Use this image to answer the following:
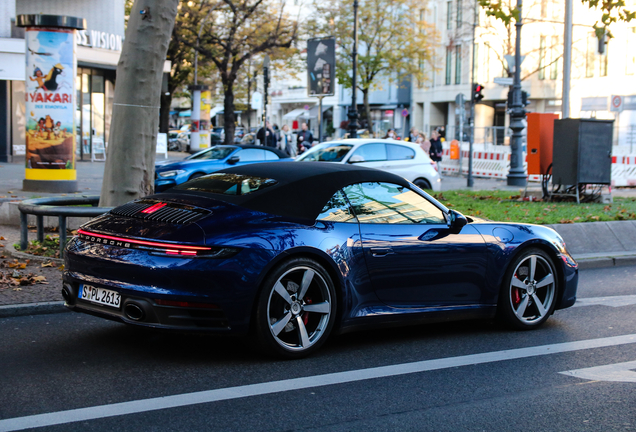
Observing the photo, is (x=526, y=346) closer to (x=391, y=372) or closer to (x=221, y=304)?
(x=391, y=372)

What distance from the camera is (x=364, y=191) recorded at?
598 centimetres

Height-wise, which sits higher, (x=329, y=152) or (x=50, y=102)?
(x=50, y=102)

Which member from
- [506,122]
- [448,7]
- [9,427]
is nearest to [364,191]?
[9,427]

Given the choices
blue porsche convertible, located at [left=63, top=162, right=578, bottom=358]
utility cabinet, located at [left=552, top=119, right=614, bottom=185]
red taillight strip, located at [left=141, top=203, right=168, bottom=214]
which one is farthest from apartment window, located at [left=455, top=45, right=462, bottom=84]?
red taillight strip, located at [left=141, top=203, right=168, bottom=214]

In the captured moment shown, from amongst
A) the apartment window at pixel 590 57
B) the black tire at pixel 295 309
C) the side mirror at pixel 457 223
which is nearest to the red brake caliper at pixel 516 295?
the side mirror at pixel 457 223

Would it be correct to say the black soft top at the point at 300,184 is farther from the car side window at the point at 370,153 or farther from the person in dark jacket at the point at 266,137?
the person in dark jacket at the point at 266,137

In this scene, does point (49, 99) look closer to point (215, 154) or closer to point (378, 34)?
point (215, 154)

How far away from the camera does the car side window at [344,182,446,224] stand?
5.87 m

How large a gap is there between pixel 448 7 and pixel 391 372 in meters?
58.8

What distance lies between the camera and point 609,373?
17.5 ft

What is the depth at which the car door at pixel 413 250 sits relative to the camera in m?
5.75

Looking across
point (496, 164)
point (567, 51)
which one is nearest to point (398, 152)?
point (567, 51)

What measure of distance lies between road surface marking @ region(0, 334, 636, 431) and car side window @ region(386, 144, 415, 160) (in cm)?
1175

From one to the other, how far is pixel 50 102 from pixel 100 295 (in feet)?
43.4
